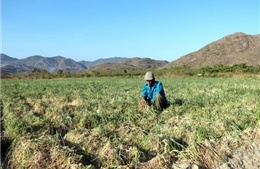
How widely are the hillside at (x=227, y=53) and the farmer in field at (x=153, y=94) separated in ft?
241

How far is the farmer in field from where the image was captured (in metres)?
6.42

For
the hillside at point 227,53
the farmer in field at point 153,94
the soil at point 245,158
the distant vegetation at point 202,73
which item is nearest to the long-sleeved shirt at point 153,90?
the farmer in field at point 153,94

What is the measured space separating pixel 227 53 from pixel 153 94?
85.3 metres

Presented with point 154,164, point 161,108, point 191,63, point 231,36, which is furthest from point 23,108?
point 231,36

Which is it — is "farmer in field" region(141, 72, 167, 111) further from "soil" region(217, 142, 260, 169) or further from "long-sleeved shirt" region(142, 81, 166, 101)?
"soil" region(217, 142, 260, 169)

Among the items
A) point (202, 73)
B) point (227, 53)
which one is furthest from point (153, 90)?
point (227, 53)

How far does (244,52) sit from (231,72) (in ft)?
161


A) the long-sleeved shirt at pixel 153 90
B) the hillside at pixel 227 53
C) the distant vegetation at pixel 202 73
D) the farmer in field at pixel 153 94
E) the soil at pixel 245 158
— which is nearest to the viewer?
the soil at pixel 245 158

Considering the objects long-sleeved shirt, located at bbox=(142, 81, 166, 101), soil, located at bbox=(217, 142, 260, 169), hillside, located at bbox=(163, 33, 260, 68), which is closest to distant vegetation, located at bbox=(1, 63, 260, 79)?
long-sleeved shirt, located at bbox=(142, 81, 166, 101)

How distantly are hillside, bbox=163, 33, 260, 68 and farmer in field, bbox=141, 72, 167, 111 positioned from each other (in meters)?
73.5

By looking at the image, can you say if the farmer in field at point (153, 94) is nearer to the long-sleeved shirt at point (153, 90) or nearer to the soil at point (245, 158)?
the long-sleeved shirt at point (153, 90)

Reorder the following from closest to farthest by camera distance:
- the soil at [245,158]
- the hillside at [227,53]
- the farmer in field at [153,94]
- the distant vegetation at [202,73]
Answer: the soil at [245,158], the farmer in field at [153,94], the distant vegetation at [202,73], the hillside at [227,53]

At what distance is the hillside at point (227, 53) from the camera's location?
7810 centimetres

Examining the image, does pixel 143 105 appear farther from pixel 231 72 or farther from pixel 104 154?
pixel 231 72
